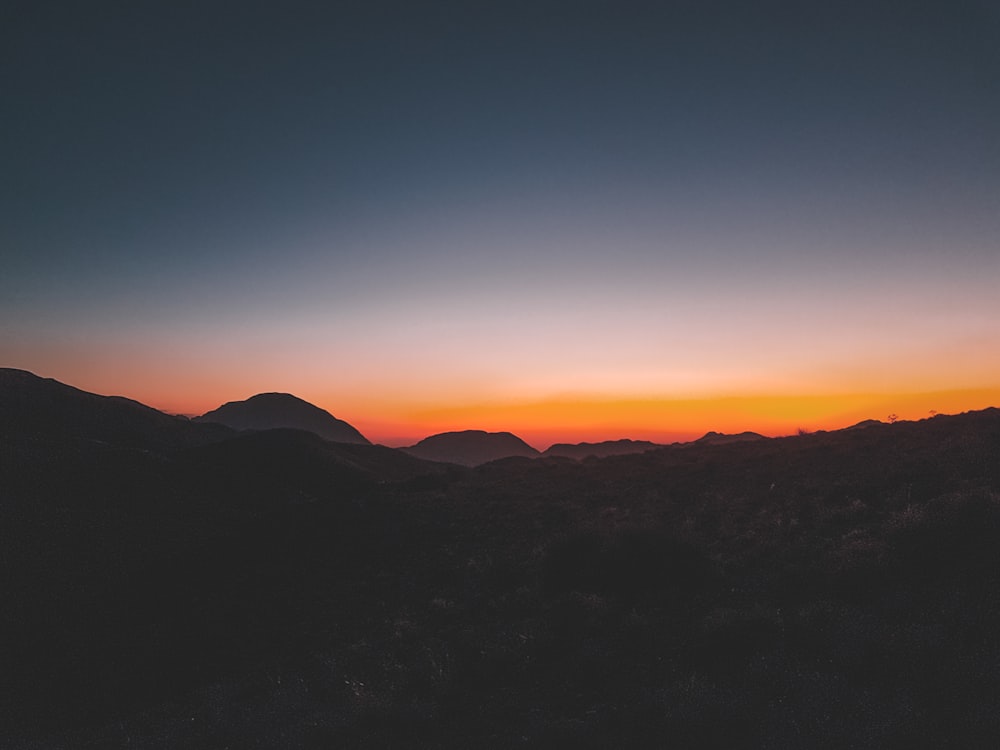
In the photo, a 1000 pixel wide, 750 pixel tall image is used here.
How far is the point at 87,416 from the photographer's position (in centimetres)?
6762

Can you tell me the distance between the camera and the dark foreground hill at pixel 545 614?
7570mm

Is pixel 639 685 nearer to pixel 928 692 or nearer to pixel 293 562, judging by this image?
pixel 928 692

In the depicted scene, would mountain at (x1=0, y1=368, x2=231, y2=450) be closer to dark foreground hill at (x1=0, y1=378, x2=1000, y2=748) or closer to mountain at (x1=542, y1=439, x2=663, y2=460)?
dark foreground hill at (x1=0, y1=378, x2=1000, y2=748)

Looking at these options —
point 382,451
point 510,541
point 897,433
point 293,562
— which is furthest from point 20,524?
point 382,451

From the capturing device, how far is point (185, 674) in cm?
1331

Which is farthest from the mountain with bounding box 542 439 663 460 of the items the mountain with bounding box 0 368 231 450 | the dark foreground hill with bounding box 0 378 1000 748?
the dark foreground hill with bounding box 0 378 1000 748

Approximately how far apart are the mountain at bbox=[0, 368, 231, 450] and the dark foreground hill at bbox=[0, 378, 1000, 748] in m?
39.5

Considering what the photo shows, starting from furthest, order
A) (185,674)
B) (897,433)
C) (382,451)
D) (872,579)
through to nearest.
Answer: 1. (382,451)
2. (897,433)
3. (185,674)
4. (872,579)

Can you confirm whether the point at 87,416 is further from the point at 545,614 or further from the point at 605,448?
the point at 605,448

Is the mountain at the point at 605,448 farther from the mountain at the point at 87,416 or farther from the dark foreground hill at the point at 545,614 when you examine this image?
the dark foreground hill at the point at 545,614

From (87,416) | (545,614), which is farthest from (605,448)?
(545,614)

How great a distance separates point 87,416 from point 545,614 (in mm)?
75544

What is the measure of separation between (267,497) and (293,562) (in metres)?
18.1

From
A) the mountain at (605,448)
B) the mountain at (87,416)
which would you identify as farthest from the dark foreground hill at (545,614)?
the mountain at (605,448)
